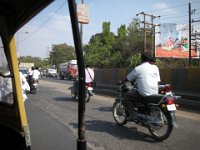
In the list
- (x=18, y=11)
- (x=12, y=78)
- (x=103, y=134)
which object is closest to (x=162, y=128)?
(x=103, y=134)

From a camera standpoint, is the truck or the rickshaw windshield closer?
the rickshaw windshield

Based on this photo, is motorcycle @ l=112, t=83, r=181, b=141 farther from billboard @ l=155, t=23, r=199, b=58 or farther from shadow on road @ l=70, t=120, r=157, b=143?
billboard @ l=155, t=23, r=199, b=58

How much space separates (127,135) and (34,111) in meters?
4.86

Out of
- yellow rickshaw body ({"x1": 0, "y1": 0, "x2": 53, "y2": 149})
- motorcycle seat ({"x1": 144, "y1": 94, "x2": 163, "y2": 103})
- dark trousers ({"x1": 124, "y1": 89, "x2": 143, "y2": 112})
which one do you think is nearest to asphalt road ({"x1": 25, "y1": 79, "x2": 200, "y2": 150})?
dark trousers ({"x1": 124, "y1": 89, "x2": 143, "y2": 112})

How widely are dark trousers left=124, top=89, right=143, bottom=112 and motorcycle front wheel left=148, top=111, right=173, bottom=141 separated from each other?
0.71 m

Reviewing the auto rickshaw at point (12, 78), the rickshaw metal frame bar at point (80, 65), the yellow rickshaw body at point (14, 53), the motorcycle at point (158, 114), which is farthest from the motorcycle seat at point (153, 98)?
the rickshaw metal frame bar at point (80, 65)

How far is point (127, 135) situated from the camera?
290 inches

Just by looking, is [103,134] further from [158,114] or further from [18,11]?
[18,11]

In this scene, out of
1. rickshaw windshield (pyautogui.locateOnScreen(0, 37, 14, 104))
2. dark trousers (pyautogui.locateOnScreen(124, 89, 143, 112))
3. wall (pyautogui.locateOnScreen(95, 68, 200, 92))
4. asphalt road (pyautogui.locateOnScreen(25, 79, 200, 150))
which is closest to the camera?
rickshaw windshield (pyautogui.locateOnScreen(0, 37, 14, 104))

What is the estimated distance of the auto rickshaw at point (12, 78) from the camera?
3.05 m

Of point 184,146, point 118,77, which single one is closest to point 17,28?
point 184,146

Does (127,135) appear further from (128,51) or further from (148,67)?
(128,51)

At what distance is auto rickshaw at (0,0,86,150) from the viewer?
3.05m

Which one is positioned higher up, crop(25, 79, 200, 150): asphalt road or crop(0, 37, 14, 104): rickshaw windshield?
crop(0, 37, 14, 104): rickshaw windshield
